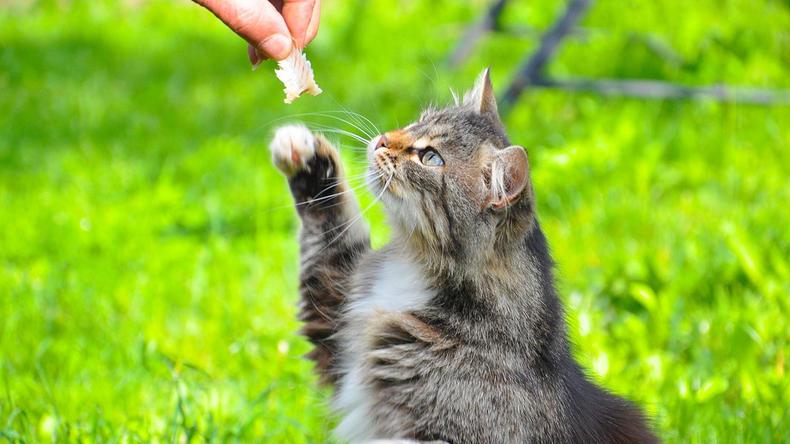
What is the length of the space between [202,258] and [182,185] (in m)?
0.76

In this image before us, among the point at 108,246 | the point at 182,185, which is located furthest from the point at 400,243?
the point at 182,185

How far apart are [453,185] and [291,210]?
82.3 inches

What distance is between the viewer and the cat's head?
98.9 inches

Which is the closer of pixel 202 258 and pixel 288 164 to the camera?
pixel 288 164

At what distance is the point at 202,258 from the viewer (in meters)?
4.18

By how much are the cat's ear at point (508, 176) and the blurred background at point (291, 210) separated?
0.79 m

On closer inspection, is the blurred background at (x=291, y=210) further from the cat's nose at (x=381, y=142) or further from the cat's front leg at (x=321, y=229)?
the cat's nose at (x=381, y=142)

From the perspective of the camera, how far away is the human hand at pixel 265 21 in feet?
7.42

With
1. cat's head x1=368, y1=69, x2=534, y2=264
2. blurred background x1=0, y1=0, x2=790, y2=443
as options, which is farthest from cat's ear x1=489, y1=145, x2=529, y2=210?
blurred background x1=0, y1=0, x2=790, y2=443

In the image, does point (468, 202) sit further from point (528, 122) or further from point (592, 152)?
point (528, 122)

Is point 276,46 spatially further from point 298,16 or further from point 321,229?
point 321,229

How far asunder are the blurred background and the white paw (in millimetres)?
268

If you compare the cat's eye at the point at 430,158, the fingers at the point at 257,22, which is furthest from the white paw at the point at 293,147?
the fingers at the point at 257,22

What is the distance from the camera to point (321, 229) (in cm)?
298
